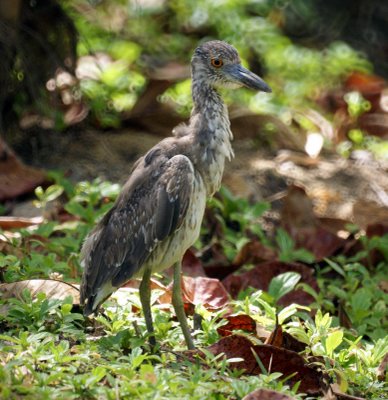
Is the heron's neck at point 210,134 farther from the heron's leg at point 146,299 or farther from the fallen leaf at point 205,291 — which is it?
the fallen leaf at point 205,291

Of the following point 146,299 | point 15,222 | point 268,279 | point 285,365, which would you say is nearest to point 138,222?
point 146,299

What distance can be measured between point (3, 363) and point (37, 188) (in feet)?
10.1

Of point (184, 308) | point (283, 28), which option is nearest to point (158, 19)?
point (283, 28)

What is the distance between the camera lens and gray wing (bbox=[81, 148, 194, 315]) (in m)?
5.54

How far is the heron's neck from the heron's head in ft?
0.22

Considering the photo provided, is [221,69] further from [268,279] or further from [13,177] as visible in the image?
[13,177]

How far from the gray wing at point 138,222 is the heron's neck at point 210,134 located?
0.14 m

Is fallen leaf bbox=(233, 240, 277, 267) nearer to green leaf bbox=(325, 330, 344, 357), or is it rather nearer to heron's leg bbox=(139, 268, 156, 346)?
heron's leg bbox=(139, 268, 156, 346)

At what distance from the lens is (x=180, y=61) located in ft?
32.0

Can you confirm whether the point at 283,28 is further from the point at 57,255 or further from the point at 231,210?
the point at 57,255

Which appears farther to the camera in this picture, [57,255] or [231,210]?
[231,210]

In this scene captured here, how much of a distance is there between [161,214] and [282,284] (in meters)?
1.30

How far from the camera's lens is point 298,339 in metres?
5.48

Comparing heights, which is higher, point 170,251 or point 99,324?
point 170,251
